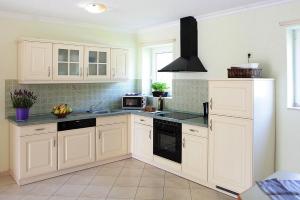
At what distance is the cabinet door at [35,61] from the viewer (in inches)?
143

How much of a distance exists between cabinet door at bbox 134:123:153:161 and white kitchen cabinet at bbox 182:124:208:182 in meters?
0.72

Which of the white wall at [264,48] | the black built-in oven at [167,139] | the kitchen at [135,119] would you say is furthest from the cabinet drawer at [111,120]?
the white wall at [264,48]

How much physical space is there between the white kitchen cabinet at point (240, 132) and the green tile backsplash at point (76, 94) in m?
2.19

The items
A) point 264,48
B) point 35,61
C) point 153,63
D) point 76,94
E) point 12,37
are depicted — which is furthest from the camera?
point 153,63

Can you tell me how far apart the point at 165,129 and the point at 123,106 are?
3.94 feet

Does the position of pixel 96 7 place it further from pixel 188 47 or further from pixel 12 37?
pixel 188 47

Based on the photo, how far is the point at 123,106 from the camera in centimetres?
485

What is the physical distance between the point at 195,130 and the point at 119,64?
191 centimetres

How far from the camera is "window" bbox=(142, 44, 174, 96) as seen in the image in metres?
5.04

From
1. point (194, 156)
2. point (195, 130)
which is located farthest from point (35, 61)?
point (194, 156)

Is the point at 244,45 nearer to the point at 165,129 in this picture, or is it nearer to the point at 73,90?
the point at 165,129

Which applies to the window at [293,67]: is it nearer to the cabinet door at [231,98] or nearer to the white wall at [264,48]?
the white wall at [264,48]

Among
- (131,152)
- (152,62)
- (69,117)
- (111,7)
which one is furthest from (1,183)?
(152,62)

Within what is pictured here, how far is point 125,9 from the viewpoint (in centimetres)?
362
